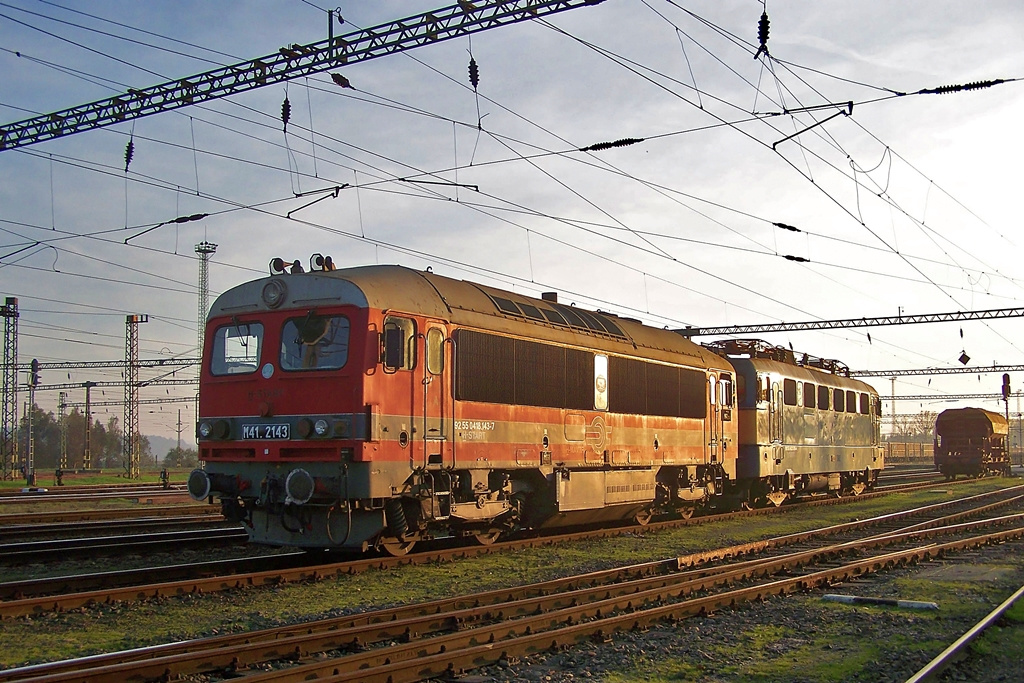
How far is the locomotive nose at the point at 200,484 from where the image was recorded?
544 inches

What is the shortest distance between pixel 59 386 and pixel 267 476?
8249 centimetres

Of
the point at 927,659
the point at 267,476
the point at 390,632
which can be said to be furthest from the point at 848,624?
the point at 267,476

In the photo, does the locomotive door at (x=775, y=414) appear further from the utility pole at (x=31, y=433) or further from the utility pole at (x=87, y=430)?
the utility pole at (x=87, y=430)

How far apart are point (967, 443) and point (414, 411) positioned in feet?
143

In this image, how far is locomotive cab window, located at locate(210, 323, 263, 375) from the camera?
46.5 feet

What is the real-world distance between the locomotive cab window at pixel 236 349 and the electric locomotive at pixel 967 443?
43992mm

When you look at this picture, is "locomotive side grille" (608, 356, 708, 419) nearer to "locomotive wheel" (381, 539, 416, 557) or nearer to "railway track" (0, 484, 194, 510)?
"locomotive wheel" (381, 539, 416, 557)

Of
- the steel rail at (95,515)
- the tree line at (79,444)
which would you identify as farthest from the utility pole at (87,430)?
the steel rail at (95,515)

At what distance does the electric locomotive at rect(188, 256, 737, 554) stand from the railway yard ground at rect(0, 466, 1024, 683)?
41.7 inches

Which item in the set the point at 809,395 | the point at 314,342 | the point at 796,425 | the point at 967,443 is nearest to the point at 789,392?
the point at 796,425

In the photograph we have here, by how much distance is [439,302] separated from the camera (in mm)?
14711

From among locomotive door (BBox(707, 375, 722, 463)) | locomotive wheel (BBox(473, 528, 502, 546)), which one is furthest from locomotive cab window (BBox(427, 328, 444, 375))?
locomotive door (BBox(707, 375, 722, 463))

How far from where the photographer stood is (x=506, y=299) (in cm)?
1683

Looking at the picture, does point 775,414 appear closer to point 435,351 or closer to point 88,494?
point 435,351
